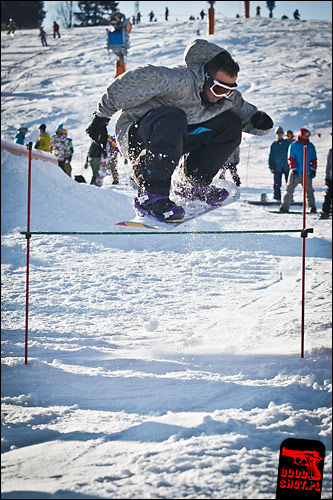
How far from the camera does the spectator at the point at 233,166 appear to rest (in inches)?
148

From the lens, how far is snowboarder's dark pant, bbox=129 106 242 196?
317 centimetres

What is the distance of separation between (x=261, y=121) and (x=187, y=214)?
0.79 metres

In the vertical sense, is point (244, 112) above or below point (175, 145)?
above

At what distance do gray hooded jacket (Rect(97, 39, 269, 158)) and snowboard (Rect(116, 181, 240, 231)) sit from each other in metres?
0.47

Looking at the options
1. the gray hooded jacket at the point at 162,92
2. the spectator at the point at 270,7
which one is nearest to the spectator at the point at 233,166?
the gray hooded jacket at the point at 162,92

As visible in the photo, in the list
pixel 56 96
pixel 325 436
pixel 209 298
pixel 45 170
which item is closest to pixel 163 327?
pixel 209 298

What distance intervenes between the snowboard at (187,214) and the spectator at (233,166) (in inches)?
2.7

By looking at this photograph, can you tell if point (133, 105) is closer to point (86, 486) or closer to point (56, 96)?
point (86, 486)

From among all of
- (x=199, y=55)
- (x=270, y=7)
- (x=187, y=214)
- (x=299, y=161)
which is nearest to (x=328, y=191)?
(x=299, y=161)

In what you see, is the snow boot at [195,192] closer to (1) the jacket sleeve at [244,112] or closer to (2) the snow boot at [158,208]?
(2) the snow boot at [158,208]

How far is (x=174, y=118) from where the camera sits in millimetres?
3156

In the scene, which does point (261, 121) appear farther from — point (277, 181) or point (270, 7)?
point (270, 7)

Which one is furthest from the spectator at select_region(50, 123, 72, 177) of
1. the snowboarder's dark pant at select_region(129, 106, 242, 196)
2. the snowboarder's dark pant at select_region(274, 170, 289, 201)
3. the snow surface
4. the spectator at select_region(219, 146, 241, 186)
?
the snowboarder's dark pant at select_region(129, 106, 242, 196)

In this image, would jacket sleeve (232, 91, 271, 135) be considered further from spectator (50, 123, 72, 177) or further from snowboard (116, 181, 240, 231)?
spectator (50, 123, 72, 177)
